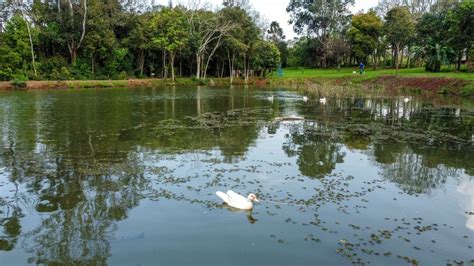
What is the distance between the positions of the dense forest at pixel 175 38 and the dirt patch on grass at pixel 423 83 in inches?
149

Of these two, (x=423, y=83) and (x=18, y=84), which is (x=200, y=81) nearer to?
(x=18, y=84)

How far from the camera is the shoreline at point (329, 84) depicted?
38188 millimetres

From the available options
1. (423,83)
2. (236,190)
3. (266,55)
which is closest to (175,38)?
(266,55)

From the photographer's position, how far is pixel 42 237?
7422 millimetres

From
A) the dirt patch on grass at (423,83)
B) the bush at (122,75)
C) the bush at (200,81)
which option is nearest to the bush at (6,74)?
the bush at (122,75)

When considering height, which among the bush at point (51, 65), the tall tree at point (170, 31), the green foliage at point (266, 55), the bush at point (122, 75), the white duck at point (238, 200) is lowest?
the white duck at point (238, 200)

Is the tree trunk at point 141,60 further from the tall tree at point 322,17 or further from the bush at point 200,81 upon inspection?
the tall tree at point 322,17

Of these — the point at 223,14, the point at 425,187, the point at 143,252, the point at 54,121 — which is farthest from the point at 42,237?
the point at 223,14

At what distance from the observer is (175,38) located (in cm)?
5406

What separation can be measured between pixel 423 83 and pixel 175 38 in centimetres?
3146

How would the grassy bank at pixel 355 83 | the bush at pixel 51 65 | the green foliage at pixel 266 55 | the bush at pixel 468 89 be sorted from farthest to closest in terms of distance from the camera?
the green foliage at pixel 266 55 → the bush at pixel 51 65 → the grassy bank at pixel 355 83 → the bush at pixel 468 89

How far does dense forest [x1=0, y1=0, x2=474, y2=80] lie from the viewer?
4753 centimetres

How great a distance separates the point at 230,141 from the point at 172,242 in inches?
350

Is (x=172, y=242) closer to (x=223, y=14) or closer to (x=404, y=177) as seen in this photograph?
(x=404, y=177)
